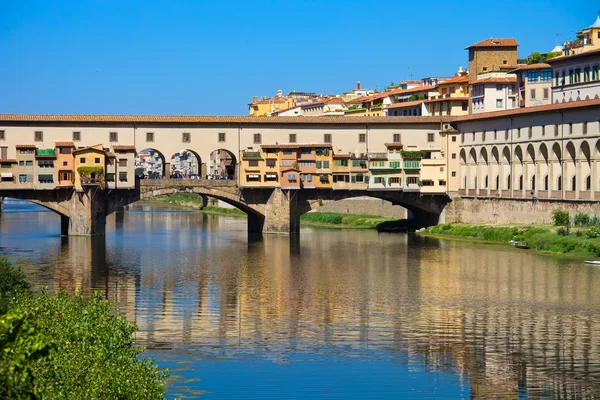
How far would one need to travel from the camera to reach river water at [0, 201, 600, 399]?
23.2 metres

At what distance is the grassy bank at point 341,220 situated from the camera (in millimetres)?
70688

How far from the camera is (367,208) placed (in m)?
75.2

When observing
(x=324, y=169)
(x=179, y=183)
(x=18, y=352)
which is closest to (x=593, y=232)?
(x=324, y=169)

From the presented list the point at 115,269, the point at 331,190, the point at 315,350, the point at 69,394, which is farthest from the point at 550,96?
the point at 69,394

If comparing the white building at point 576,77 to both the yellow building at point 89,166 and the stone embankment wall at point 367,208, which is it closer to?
the stone embankment wall at point 367,208

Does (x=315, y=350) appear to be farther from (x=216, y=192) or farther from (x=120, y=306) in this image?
(x=216, y=192)

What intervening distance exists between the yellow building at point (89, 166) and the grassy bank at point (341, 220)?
17.4 meters

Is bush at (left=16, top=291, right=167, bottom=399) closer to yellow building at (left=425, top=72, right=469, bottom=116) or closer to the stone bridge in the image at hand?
the stone bridge

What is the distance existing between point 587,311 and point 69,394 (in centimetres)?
1834

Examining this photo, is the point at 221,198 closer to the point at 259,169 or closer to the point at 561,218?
the point at 259,169

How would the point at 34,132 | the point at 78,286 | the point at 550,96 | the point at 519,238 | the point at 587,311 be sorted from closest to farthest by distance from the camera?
the point at 587,311, the point at 78,286, the point at 519,238, the point at 34,132, the point at 550,96

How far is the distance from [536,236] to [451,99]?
32.7 metres

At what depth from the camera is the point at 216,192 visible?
205 ft

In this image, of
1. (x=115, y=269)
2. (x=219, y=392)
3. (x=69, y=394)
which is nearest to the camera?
(x=69, y=394)
